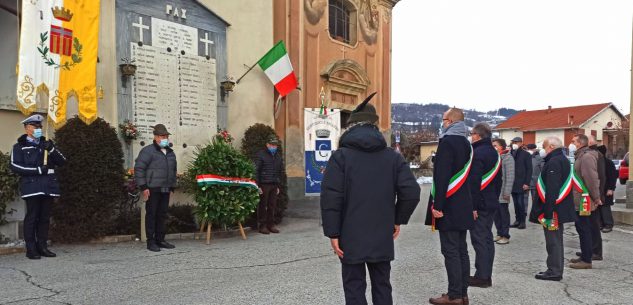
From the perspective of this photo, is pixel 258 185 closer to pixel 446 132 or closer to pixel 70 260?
pixel 70 260

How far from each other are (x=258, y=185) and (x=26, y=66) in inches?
174

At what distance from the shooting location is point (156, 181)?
7.84 meters

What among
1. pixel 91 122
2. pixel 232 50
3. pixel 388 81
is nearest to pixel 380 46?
pixel 388 81

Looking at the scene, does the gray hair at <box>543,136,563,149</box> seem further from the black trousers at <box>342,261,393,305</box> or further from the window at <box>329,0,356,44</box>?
the window at <box>329,0,356,44</box>

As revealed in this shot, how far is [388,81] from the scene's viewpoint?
1923 cm

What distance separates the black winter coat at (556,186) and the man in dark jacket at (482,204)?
57 cm

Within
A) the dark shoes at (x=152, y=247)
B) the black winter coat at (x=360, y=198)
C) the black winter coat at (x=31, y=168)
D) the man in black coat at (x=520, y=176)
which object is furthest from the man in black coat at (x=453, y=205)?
the man in black coat at (x=520, y=176)

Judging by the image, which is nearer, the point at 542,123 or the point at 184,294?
the point at 184,294

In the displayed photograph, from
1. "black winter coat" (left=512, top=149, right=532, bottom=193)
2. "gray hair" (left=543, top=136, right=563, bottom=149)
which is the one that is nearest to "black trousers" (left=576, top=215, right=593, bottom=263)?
"gray hair" (left=543, top=136, right=563, bottom=149)

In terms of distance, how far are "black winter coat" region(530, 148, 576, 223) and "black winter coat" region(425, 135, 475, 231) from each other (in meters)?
1.61

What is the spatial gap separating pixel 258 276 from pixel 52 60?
15.9ft

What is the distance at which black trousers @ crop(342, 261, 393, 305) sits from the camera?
3717 millimetres

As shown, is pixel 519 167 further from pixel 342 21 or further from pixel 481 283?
pixel 342 21

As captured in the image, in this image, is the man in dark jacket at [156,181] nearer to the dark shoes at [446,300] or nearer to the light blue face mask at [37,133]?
the light blue face mask at [37,133]
